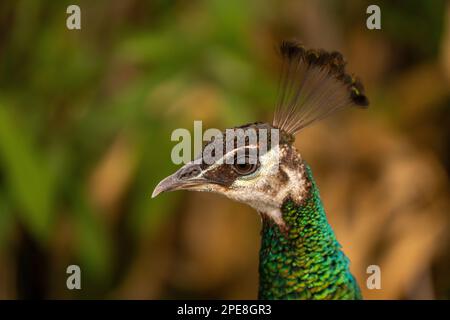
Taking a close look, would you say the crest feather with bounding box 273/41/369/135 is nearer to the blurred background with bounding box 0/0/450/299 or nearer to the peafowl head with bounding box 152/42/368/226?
the peafowl head with bounding box 152/42/368/226

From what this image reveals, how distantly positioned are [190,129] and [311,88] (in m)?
0.68

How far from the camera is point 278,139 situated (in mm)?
949

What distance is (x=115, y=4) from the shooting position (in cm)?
180

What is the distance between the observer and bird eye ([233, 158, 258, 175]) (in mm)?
919

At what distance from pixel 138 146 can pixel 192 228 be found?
1.48ft

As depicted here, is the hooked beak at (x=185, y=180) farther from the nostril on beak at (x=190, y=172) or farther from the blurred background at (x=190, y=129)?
the blurred background at (x=190, y=129)

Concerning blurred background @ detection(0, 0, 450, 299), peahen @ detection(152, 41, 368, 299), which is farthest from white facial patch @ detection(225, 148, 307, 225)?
blurred background @ detection(0, 0, 450, 299)

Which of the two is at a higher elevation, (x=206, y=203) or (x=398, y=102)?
(x=398, y=102)

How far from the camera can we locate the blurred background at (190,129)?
157 cm

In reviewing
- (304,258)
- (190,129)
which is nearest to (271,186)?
(304,258)

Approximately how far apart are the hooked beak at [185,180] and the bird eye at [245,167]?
0.14 feet

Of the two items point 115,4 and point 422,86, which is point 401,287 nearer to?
point 422,86

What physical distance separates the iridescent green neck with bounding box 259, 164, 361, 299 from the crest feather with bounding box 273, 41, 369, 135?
0.34 feet

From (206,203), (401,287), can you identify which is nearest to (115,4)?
(206,203)
